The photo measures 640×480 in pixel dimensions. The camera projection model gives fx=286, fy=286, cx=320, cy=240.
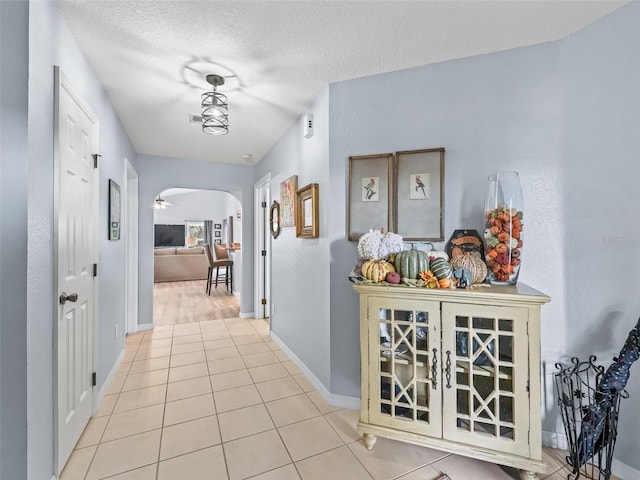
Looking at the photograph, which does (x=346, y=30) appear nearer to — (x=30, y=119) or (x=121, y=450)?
(x=30, y=119)

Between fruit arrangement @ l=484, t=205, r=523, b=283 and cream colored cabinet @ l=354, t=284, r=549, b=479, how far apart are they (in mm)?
114

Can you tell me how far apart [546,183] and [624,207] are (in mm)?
348

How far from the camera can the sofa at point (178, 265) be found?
771 centimetres

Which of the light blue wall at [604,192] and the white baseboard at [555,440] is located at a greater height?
the light blue wall at [604,192]

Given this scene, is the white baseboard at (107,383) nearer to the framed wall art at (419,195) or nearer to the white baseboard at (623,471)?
the framed wall art at (419,195)

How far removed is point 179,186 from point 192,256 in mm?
4531

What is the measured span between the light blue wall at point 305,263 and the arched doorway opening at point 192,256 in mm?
1604

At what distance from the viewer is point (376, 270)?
5.20 ft

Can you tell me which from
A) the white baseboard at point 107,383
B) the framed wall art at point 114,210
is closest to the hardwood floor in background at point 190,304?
the white baseboard at point 107,383

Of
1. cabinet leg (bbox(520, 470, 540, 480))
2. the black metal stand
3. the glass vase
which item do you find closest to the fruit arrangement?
the glass vase


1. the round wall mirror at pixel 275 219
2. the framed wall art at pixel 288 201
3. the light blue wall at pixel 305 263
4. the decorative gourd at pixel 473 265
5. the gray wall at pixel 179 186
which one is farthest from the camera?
the gray wall at pixel 179 186

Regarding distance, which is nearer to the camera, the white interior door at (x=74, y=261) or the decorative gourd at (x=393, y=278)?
the white interior door at (x=74, y=261)

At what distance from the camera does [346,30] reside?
5.17 ft

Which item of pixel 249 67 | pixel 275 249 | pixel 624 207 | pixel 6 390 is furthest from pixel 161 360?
pixel 624 207
